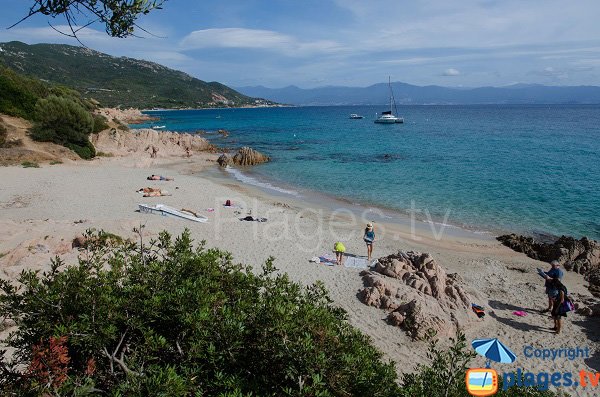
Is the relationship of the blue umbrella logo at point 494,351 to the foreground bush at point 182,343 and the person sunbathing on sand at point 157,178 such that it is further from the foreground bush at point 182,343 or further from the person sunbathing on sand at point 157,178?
the person sunbathing on sand at point 157,178

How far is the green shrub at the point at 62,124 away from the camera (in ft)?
108

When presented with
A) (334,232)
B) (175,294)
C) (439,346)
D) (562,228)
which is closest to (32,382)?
(175,294)

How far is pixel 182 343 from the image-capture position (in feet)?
13.3

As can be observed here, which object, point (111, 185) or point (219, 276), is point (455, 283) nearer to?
point (219, 276)

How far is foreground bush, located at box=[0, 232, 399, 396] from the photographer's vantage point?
3.59 metres

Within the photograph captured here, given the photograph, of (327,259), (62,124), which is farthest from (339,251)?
(62,124)

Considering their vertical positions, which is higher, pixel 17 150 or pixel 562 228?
pixel 17 150

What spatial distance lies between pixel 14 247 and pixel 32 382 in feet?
35.6

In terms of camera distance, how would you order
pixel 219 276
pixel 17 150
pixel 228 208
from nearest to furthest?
pixel 219 276 < pixel 228 208 < pixel 17 150

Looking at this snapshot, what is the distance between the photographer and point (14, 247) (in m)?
11.9

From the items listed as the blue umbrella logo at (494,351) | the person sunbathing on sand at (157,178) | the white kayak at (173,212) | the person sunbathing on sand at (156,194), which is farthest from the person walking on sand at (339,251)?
the person sunbathing on sand at (157,178)

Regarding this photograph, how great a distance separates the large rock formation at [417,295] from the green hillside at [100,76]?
11736 cm

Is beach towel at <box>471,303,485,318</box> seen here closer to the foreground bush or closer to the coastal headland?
the coastal headland

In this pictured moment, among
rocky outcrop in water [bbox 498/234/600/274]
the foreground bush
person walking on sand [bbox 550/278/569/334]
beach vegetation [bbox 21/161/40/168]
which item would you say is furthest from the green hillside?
the foreground bush
